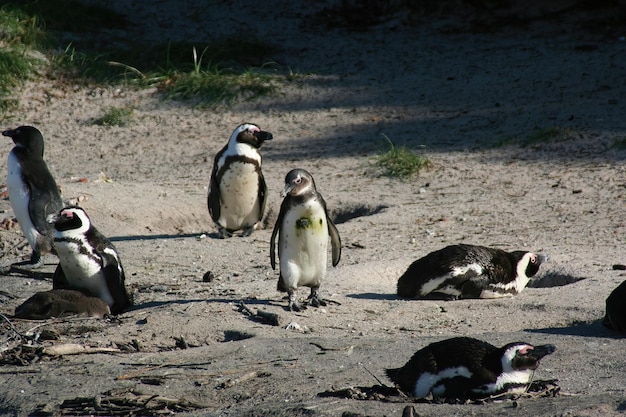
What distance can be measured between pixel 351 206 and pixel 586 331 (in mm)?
3487

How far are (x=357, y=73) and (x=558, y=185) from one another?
3.76m

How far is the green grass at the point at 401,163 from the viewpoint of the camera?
8477mm

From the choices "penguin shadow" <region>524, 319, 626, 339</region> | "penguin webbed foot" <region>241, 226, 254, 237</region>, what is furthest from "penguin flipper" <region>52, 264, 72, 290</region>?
"penguin shadow" <region>524, 319, 626, 339</region>

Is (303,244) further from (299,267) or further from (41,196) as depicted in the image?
(41,196)

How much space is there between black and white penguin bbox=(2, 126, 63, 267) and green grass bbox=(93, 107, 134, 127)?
10.8ft

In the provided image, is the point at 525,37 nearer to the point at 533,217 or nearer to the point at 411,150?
the point at 411,150

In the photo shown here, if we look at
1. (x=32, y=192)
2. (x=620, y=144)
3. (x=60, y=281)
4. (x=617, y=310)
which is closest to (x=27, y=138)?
(x=32, y=192)

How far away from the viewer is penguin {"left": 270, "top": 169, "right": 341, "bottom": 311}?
5.36m

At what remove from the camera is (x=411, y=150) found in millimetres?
9039

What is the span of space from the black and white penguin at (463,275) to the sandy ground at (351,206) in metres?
0.11

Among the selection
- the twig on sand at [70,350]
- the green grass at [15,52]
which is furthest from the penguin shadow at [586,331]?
the green grass at [15,52]

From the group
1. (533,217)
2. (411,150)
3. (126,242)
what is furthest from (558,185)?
(126,242)

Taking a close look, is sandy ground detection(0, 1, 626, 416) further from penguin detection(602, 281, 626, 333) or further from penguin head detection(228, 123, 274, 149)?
penguin head detection(228, 123, 274, 149)

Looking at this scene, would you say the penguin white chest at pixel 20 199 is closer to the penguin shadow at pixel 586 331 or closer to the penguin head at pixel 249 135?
the penguin head at pixel 249 135
